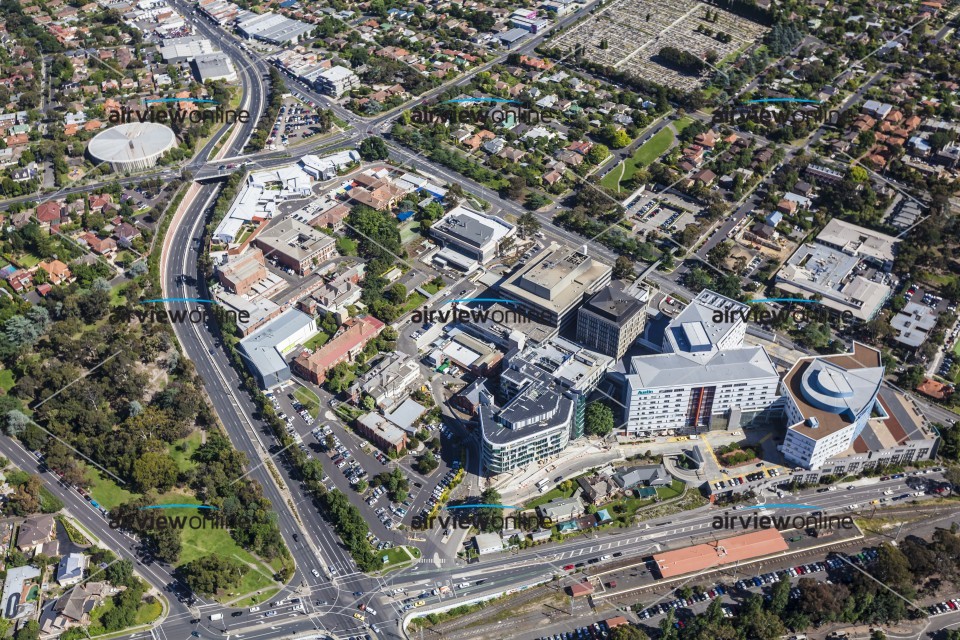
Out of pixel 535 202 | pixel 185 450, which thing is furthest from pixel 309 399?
pixel 535 202

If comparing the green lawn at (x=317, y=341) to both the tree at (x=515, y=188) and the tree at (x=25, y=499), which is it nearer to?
the tree at (x=25, y=499)

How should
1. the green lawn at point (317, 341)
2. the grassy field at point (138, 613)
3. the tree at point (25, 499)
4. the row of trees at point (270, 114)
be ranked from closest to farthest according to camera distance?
the grassy field at point (138, 613) < the tree at point (25, 499) < the green lawn at point (317, 341) < the row of trees at point (270, 114)

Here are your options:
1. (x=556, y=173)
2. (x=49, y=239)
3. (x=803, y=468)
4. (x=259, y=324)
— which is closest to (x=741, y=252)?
(x=556, y=173)

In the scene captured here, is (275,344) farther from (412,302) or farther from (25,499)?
(25,499)

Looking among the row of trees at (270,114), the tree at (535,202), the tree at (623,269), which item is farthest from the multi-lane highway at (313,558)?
the tree at (535,202)

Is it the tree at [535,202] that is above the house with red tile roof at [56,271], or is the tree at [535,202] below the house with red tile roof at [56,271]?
Result: above

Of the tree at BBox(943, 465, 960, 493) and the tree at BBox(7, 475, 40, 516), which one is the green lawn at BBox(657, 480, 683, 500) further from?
the tree at BBox(7, 475, 40, 516)

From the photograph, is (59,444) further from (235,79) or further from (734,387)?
(235,79)
